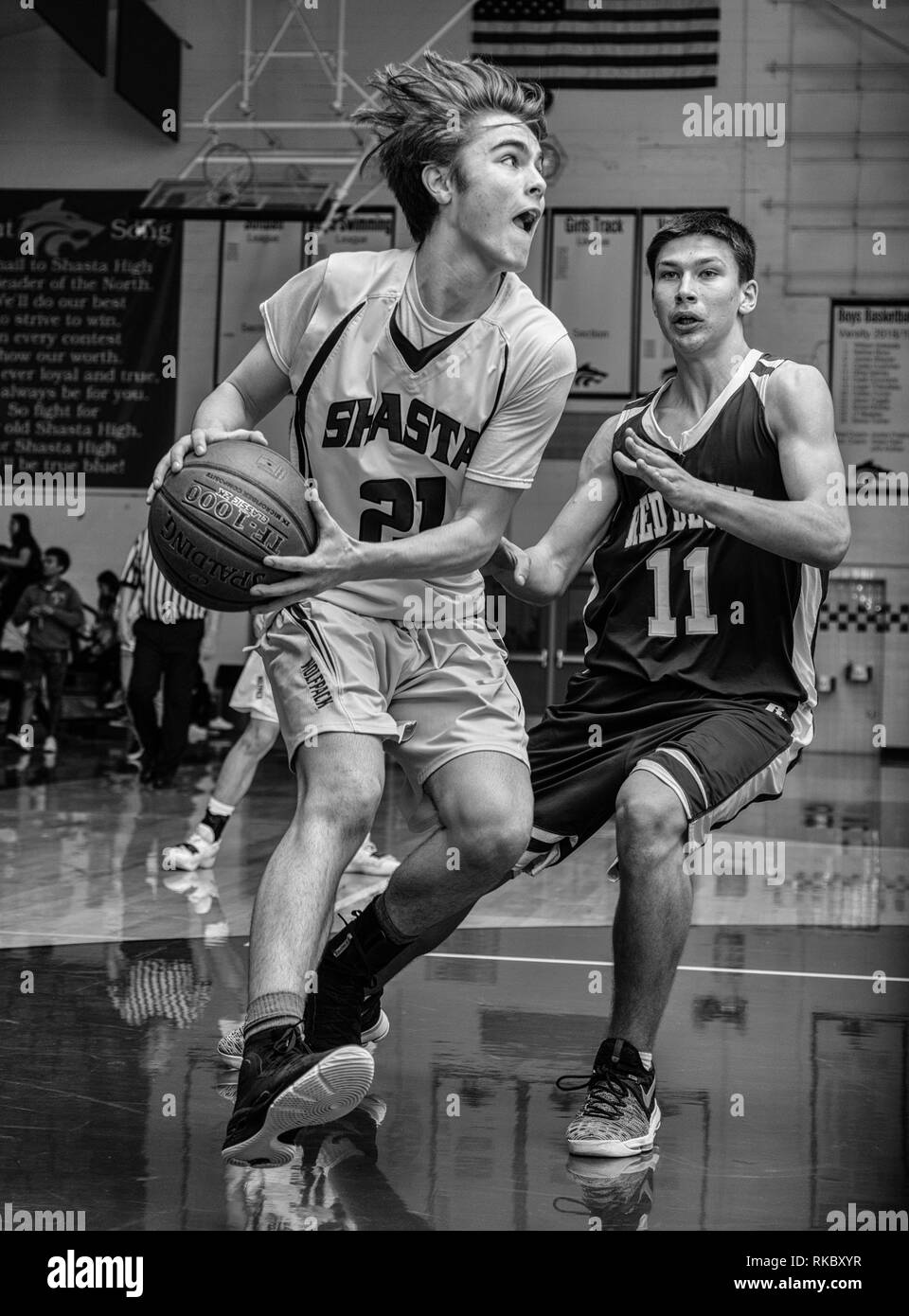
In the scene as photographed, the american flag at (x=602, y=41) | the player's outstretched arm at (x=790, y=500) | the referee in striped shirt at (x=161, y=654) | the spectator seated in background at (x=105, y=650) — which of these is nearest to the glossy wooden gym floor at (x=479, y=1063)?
the player's outstretched arm at (x=790, y=500)

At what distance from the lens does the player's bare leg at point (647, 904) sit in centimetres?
274

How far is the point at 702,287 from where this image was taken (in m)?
3.13

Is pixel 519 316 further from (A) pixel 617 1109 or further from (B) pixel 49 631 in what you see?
(B) pixel 49 631

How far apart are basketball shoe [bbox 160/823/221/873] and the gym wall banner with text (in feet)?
31.1

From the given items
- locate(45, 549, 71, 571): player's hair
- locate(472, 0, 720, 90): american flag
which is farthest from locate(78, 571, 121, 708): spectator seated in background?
locate(472, 0, 720, 90): american flag

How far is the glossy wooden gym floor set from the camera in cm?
239

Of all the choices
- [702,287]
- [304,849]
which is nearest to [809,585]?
[702,287]

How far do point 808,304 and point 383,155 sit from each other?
13.1 m

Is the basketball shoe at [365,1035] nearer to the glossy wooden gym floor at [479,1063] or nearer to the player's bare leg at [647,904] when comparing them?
the glossy wooden gym floor at [479,1063]

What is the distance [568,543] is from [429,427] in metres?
0.62

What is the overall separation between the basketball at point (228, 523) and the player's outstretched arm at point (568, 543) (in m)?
0.68

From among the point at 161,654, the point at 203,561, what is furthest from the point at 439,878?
the point at 161,654

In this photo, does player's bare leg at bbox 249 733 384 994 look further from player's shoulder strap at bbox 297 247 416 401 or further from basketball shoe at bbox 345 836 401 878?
basketball shoe at bbox 345 836 401 878
